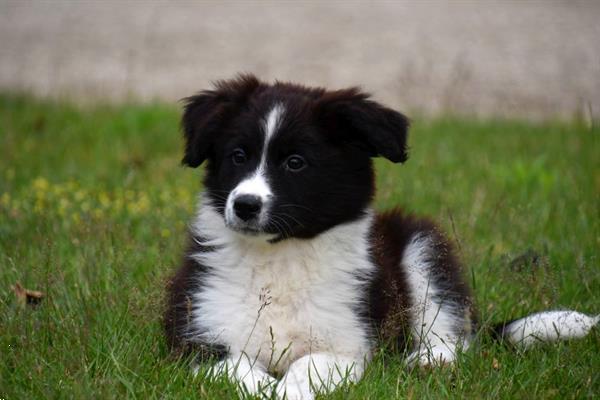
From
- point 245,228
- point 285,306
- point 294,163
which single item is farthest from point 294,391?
point 294,163

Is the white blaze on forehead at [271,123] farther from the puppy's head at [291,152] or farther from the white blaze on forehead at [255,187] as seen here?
the white blaze on forehead at [255,187]

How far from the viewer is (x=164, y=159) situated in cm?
718

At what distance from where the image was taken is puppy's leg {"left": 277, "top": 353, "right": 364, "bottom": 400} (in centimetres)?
345

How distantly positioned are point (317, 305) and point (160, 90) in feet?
20.0

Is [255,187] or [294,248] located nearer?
[255,187]

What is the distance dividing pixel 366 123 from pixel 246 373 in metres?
1.04

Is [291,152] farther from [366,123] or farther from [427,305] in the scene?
[427,305]

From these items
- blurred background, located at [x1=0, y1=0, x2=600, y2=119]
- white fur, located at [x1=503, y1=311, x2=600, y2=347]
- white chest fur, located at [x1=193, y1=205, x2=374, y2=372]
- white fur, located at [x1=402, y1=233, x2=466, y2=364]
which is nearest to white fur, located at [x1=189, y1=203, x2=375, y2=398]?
white chest fur, located at [x1=193, y1=205, x2=374, y2=372]

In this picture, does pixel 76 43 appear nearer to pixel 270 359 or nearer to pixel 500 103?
pixel 500 103

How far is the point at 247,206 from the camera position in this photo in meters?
3.67

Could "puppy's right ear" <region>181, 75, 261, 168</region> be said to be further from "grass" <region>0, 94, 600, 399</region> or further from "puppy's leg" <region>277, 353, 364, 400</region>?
"puppy's leg" <region>277, 353, 364, 400</region>

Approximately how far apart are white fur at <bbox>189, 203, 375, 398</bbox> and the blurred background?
426 cm

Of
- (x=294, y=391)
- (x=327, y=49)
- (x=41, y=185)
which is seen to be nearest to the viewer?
(x=294, y=391)

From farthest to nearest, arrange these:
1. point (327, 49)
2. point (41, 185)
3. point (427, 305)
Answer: point (327, 49)
point (41, 185)
point (427, 305)
